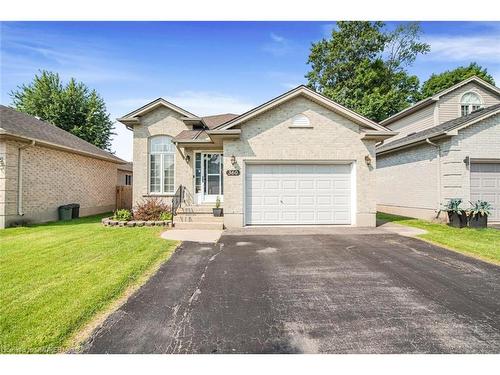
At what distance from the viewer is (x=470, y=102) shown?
15.6 meters

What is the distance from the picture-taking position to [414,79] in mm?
30688

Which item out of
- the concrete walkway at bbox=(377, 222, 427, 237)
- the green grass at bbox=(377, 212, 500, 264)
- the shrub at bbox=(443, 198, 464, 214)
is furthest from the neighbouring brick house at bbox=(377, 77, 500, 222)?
the concrete walkway at bbox=(377, 222, 427, 237)

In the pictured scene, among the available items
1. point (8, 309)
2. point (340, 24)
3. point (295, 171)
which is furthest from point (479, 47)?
point (340, 24)

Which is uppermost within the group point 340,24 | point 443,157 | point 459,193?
point 340,24

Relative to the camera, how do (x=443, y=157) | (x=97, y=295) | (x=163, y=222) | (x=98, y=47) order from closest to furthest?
(x=97, y=295) → (x=98, y=47) → (x=163, y=222) → (x=443, y=157)

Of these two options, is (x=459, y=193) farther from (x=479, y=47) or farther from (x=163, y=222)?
(x=163, y=222)

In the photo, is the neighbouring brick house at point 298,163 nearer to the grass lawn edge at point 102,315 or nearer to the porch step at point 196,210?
the porch step at point 196,210

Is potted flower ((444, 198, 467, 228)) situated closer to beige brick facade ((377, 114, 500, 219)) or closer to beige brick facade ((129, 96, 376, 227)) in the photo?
beige brick facade ((377, 114, 500, 219))

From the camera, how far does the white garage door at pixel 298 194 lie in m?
10.3

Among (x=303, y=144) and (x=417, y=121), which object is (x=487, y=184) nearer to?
(x=417, y=121)

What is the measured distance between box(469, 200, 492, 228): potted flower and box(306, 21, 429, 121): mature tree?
20.1 meters

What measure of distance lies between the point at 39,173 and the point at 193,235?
870cm

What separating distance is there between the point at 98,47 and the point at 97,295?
7630 millimetres

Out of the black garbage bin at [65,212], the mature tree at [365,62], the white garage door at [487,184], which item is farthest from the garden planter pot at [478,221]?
the mature tree at [365,62]
